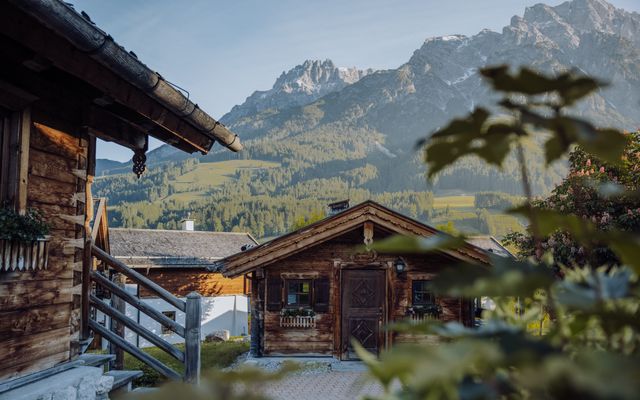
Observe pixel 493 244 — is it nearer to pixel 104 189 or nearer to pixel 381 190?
pixel 381 190

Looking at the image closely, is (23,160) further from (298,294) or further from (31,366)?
(298,294)

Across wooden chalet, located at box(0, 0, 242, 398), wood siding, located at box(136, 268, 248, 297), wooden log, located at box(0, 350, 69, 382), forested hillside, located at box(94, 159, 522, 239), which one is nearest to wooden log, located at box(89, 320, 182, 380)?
wooden chalet, located at box(0, 0, 242, 398)

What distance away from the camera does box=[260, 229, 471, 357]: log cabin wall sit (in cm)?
1450

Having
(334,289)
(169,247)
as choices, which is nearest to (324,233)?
(334,289)

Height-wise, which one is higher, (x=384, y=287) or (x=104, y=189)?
(x=104, y=189)

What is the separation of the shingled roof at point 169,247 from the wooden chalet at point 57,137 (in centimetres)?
2167

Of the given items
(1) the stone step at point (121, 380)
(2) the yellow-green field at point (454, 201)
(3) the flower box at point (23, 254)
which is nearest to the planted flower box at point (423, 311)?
(1) the stone step at point (121, 380)

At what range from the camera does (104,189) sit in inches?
7461

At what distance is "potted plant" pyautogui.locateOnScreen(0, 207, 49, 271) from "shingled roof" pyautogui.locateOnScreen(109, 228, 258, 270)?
22.5 metres

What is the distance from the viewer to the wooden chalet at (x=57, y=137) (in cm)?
365

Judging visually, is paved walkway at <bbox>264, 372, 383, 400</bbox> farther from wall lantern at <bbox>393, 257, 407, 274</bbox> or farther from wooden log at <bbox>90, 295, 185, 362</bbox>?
wooden log at <bbox>90, 295, 185, 362</bbox>

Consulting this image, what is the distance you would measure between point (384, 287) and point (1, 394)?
455 inches

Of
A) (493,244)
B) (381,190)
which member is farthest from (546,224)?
(381,190)

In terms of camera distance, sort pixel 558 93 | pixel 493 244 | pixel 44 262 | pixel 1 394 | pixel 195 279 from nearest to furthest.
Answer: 1. pixel 558 93
2. pixel 1 394
3. pixel 44 262
4. pixel 195 279
5. pixel 493 244
